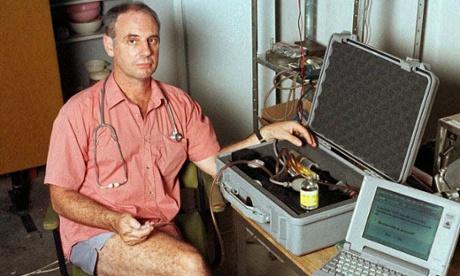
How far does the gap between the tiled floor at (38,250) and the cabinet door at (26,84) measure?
24cm

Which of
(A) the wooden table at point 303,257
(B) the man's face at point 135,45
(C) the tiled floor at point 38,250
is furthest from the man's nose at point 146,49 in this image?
(C) the tiled floor at point 38,250

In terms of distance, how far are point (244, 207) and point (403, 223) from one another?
1.41 feet

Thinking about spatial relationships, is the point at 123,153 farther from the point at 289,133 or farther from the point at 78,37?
the point at 78,37

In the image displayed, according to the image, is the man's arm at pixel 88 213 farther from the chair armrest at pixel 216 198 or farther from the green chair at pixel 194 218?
the chair armrest at pixel 216 198

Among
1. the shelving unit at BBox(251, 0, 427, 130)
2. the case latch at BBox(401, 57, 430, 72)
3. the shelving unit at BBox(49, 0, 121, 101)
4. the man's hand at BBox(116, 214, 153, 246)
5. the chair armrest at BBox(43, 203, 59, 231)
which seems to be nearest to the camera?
the case latch at BBox(401, 57, 430, 72)

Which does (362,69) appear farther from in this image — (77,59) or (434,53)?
(77,59)

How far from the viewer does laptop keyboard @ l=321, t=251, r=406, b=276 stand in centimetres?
153

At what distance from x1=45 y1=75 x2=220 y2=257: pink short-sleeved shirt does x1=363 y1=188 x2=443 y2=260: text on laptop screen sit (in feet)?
2.65

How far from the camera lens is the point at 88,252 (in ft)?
6.58

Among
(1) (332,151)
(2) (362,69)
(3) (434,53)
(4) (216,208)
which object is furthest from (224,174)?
(3) (434,53)

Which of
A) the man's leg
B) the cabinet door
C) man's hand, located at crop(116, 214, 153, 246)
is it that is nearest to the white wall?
the cabinet door

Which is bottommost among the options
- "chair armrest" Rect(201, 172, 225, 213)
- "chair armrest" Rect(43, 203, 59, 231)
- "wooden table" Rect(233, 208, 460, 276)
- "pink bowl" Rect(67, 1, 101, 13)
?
"chair armrest" Rect(43, 203, 59, 231)

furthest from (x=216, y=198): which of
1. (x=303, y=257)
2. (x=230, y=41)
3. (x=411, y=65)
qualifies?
(x=230, y=41)

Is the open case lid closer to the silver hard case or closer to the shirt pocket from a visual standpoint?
the silver hard case
